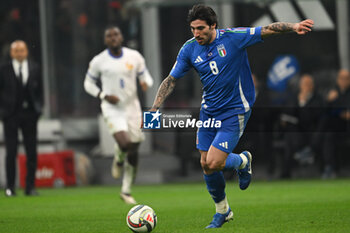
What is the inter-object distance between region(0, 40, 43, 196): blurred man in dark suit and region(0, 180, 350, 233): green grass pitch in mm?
584

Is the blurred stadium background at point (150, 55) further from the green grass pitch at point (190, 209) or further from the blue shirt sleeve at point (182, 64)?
the blue shirt sleeve at point (182, 64)

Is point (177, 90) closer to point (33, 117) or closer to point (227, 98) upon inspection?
point (33, 117)

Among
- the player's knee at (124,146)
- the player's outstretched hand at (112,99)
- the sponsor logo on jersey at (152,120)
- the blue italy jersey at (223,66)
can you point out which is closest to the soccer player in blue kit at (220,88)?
the blue italy jersey at (223,66)

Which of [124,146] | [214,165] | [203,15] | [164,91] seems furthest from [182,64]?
[124,146]

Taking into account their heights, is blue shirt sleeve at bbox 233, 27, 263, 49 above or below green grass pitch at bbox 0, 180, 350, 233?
above

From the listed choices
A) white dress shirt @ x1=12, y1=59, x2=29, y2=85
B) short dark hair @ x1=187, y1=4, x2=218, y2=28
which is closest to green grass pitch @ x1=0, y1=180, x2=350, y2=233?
short dark hair @ x1=187, y1=4, x2=218, y2=28

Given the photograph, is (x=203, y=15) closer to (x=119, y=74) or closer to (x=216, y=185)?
(x=216, y=185)

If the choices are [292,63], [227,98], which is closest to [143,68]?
[227,98]

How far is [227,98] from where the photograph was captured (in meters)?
7.78

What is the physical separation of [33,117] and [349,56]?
7168mm

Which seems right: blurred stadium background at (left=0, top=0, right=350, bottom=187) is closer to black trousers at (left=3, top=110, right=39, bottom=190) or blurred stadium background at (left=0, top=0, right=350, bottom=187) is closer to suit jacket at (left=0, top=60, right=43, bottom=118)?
black trousers at (left=3, top=110, right=39, bottom=190)

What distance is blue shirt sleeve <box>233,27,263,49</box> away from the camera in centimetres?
766

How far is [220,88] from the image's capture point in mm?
7754

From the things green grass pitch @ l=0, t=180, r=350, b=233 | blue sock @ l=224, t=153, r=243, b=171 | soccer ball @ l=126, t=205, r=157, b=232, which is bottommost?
green grass pitch @ l=0, t=180, r=350, b=233
